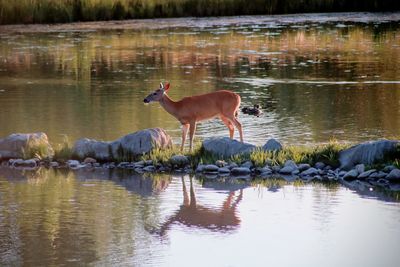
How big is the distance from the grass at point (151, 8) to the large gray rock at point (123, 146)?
24.2 meters

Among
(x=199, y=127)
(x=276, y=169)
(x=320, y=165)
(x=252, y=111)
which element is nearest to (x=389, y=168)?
(x=320, y=165)

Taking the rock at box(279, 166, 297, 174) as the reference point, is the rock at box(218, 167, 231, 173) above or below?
below

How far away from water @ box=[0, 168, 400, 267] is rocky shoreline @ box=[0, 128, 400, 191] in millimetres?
404

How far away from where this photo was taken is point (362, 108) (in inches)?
824

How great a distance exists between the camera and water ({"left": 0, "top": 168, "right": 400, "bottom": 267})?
10641 millimetres

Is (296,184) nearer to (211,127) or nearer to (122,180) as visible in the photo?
(122,180)

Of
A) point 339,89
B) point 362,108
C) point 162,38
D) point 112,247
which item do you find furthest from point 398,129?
point 162,38

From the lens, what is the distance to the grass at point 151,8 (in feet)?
130

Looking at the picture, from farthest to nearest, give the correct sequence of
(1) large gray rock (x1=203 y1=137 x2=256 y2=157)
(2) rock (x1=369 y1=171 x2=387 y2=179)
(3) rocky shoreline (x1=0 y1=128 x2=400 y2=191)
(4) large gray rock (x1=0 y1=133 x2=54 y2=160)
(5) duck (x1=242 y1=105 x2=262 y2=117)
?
1. (5) duck (x1=242 y1=105 x2=262 y2=117)
2. (4) large gray rock (x1=0 y1=133 x2=54 y2=160)
3. (1) large gray rock (x1=203 y1=137 x2=256 y2=157)
4. (3) rocky shoreline (x1=0 y1=128 x2=400 y2=191)
5. (2) rock (x1=369 y1=171 x2=387 y2=179)

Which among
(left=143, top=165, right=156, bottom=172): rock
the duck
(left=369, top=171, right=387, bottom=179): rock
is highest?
(left=369, top=171, right=387, bottom=179): rock

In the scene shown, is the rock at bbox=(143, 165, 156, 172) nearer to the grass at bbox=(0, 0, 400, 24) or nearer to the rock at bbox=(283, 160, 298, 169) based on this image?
the rock at bbox=(283, 160, 298, 169)

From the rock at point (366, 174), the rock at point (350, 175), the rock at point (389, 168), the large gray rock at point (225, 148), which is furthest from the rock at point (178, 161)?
the rock at point (389, 168)

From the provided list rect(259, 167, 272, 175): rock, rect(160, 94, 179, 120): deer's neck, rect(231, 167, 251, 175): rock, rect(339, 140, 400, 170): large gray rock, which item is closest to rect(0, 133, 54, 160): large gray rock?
rect(160, 94, 179, 120): deer's neck

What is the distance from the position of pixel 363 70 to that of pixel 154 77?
5.25m
